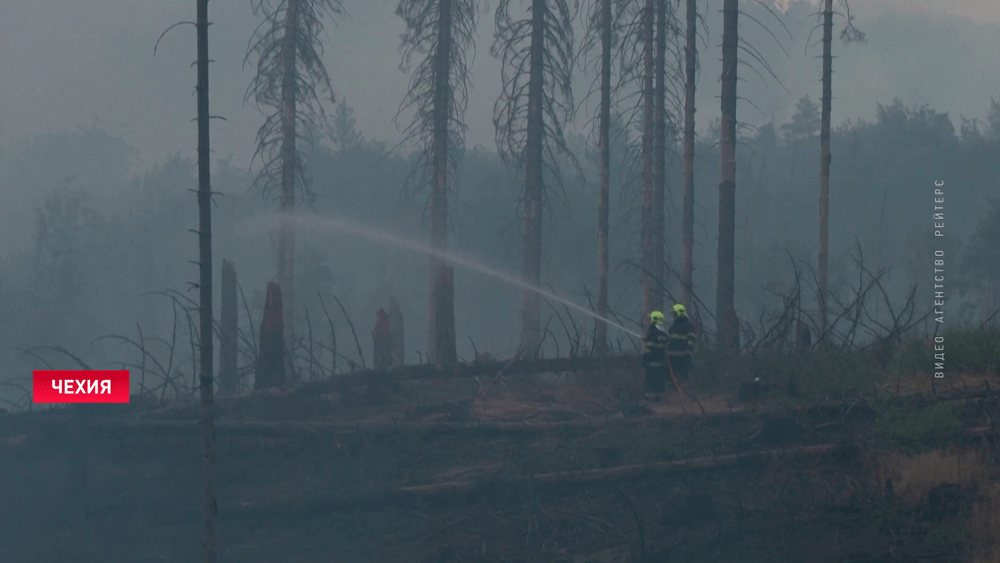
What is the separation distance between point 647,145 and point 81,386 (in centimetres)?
1554

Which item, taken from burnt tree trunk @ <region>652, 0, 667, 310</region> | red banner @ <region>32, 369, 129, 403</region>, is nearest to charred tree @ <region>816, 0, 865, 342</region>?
burnt tree trunk @ <region>652, 0, 667, 310</region>

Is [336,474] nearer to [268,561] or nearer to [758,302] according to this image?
[268,561]

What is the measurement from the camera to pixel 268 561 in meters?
9.28

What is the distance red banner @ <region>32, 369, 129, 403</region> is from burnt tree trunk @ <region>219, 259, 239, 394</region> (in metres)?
2.55

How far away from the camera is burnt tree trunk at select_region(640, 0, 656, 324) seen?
21.4 meters

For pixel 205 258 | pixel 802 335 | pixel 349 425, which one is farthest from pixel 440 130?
pixel 205 258

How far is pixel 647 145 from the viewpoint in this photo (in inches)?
883

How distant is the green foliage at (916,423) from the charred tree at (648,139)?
36.3ft

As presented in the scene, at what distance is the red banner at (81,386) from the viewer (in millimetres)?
10102

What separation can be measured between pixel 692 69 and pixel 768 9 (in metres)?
2.41

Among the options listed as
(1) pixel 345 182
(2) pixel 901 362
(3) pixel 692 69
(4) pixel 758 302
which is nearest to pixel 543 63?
(3) pixel 692 69

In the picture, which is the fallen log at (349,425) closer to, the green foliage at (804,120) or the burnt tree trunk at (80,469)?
the burnt tree trunk at (80,469)

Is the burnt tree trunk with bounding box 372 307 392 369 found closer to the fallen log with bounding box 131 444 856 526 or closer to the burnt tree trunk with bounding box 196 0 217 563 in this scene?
the fallen log with bounding box 131 444 856 526

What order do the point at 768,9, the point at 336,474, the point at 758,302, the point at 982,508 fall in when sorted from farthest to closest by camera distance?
the point at 758,302 < the point at 768,9 < the point at 336,474 < the point at 982,508
